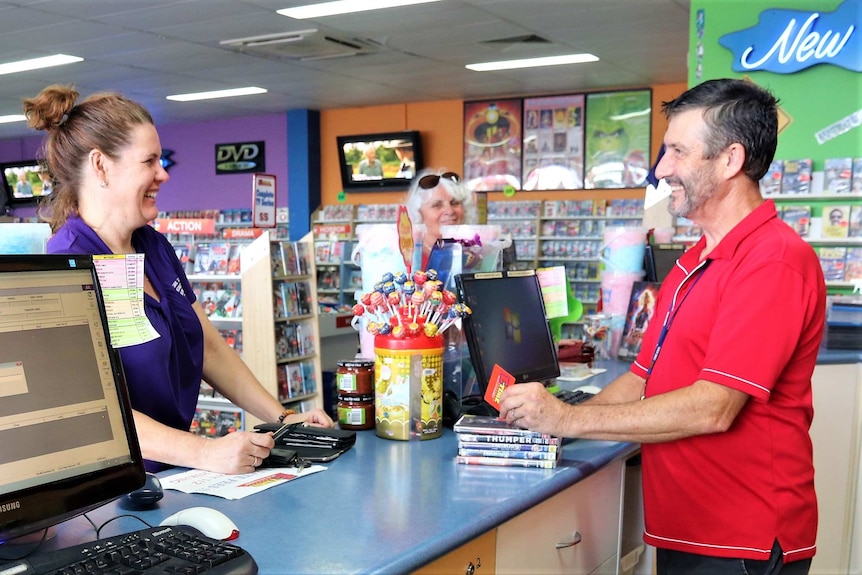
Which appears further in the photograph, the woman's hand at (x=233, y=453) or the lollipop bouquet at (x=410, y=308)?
the lollipop bouquet at (x=410, y=308)

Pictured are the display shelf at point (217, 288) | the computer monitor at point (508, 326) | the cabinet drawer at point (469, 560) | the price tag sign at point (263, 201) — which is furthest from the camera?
→ the display shelf at point (217, 288)

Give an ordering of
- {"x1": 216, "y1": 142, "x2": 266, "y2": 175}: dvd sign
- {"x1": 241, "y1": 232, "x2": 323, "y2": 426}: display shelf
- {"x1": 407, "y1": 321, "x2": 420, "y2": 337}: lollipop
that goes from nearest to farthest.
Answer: {"x1": 407, "y1": 321, "x2": 420, "y2": 337}: lollipop → {"x1": 241, "y1": 232, "x2": 323, "y2": 426}: display shelf → {"x1": 216, "y1": 142, "x2": 266, "y2": 175}: dvd sign

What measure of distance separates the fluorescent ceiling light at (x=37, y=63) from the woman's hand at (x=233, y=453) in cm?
781

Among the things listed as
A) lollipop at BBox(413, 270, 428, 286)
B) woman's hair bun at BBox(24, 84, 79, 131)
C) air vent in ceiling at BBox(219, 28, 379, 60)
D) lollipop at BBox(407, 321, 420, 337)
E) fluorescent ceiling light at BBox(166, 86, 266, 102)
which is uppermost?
air vent in ceiling at BBox(219, 28, 379, 60)

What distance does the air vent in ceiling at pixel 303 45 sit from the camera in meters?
7.45

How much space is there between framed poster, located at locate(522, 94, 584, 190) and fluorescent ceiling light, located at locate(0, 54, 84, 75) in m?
5.27

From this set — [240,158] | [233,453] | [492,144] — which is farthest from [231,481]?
[240,158]

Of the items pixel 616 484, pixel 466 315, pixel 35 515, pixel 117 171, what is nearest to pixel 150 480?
pixel 35 515

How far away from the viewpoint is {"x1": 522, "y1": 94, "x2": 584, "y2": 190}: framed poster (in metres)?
10.2

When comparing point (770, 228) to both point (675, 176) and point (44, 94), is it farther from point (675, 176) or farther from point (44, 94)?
point (44, 94)

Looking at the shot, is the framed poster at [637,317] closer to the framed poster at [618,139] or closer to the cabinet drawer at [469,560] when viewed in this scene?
the cabinet drawer at [469,560]

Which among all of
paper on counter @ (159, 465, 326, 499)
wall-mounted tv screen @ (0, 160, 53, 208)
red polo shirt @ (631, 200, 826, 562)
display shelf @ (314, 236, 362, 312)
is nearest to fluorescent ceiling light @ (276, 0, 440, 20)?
display shelf @ (314, 236, 362, 312)

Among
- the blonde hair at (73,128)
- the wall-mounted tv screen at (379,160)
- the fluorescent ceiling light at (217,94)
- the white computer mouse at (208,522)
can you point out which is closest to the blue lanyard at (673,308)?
the white computer mouse at (208,522)

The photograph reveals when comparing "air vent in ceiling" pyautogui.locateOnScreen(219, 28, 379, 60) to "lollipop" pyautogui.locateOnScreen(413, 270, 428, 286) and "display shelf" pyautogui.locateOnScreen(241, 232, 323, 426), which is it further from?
"lollipop" pyautogui.locateOnScreen(413, 270, 428, 286)
